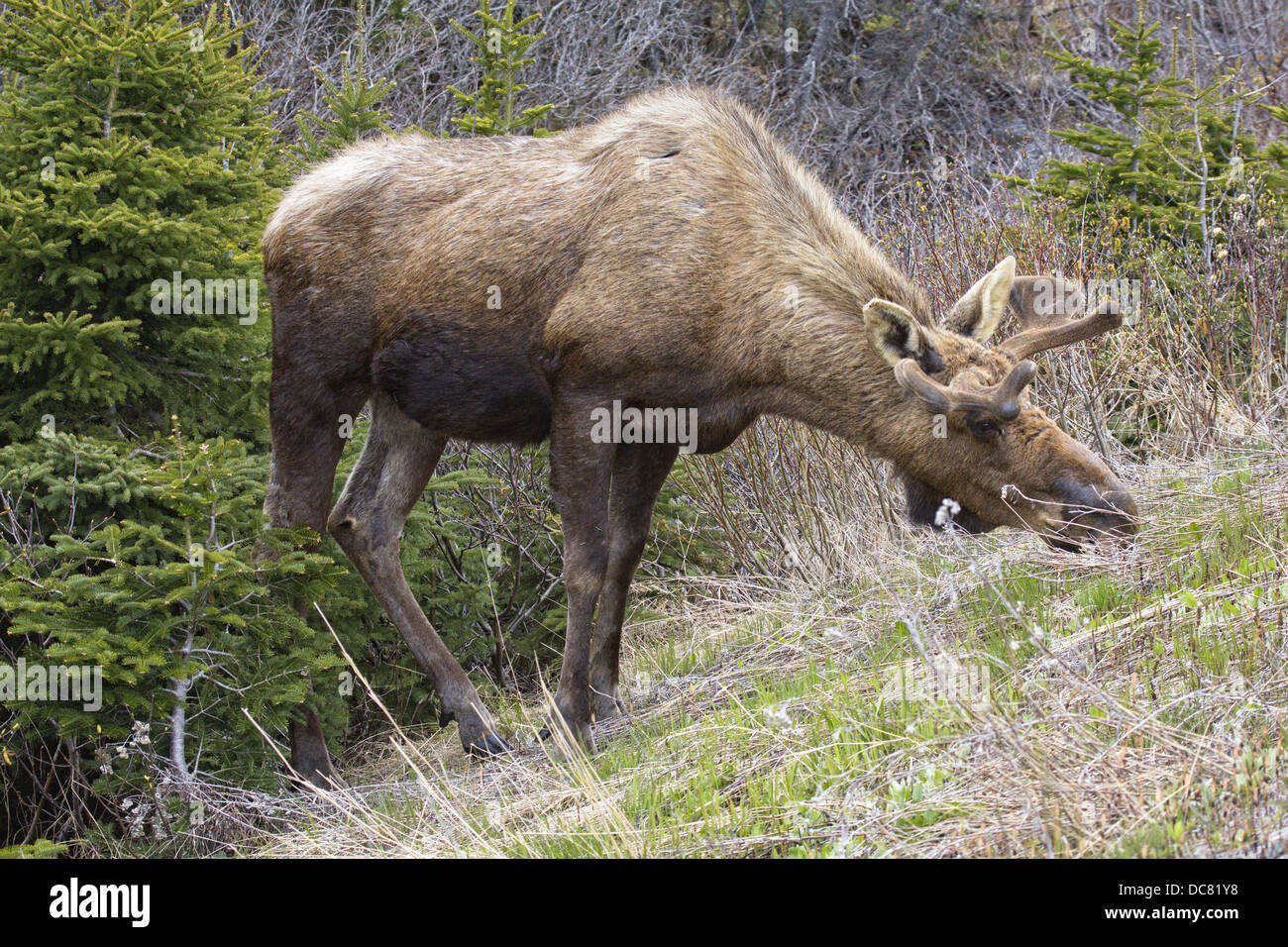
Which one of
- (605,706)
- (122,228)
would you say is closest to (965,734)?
(605,706)

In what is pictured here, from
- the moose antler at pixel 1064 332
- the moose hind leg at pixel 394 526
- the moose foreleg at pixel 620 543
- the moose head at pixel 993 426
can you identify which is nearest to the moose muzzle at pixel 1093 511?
the moose head at pixel 993 426

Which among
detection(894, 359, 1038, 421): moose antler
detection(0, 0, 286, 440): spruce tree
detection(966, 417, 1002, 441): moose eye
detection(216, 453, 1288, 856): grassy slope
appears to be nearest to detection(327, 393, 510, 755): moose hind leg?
detection(216, 453, 1288, 856): grassy slope

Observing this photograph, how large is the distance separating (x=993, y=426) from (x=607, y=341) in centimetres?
162

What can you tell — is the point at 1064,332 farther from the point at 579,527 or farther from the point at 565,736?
the point at 565,736

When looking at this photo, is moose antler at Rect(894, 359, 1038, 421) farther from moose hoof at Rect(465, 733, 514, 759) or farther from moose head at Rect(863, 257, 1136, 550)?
moose hoof at Rect(465, 733, 514, 759)

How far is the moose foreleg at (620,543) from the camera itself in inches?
237

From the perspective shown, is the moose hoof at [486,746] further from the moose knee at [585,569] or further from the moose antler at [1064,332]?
the moose antler at [1064,332]

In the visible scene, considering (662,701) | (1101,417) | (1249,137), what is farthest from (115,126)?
(1249,137)

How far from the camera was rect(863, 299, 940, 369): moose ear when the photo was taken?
5199mm

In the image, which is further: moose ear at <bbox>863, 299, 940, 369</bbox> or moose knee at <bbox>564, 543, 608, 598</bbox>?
moose knee at <bbox>564, 543, 608, 598</bbox>

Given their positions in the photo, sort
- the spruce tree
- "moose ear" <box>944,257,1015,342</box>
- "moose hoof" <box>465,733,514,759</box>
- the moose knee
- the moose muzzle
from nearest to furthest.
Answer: the moose muzzle
"moose ear" <box>944,257,1015,342</box>
the moose knee
the spruce tree
"moose hoof" <box>465,733,514,759</box>

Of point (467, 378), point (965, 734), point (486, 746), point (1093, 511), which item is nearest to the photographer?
point (965, 734)

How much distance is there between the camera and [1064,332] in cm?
548

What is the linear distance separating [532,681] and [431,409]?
253 cm
